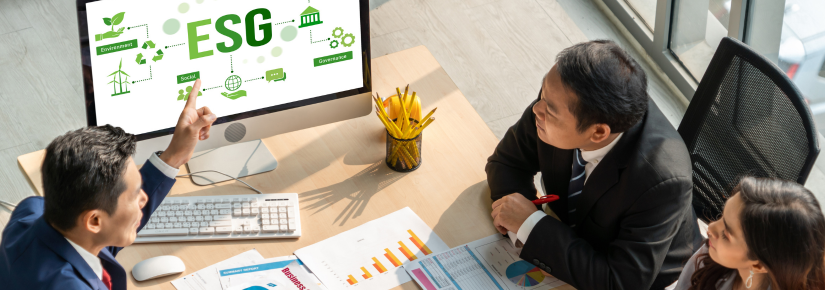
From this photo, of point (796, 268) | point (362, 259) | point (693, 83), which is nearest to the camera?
point (796, 268)

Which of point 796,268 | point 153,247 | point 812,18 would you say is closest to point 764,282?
point 796,268

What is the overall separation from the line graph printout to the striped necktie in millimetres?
225

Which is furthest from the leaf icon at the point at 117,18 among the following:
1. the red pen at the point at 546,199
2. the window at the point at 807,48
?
the window at the point at 807,48

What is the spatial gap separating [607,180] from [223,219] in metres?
0.91

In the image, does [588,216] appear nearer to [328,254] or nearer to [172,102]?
[328,254]

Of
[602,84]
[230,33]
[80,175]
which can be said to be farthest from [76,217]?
[602,84]

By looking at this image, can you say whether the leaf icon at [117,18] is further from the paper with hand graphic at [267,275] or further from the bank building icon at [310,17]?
the paper with hand graphic at [267,275]

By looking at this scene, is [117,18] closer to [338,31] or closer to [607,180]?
[338,31]

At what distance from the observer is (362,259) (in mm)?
1711

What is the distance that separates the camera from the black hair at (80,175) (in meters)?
1.27

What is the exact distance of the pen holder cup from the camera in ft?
6.23

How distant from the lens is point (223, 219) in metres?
1.77

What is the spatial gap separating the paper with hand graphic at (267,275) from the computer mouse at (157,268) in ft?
0.30

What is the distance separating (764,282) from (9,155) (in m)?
3.00
